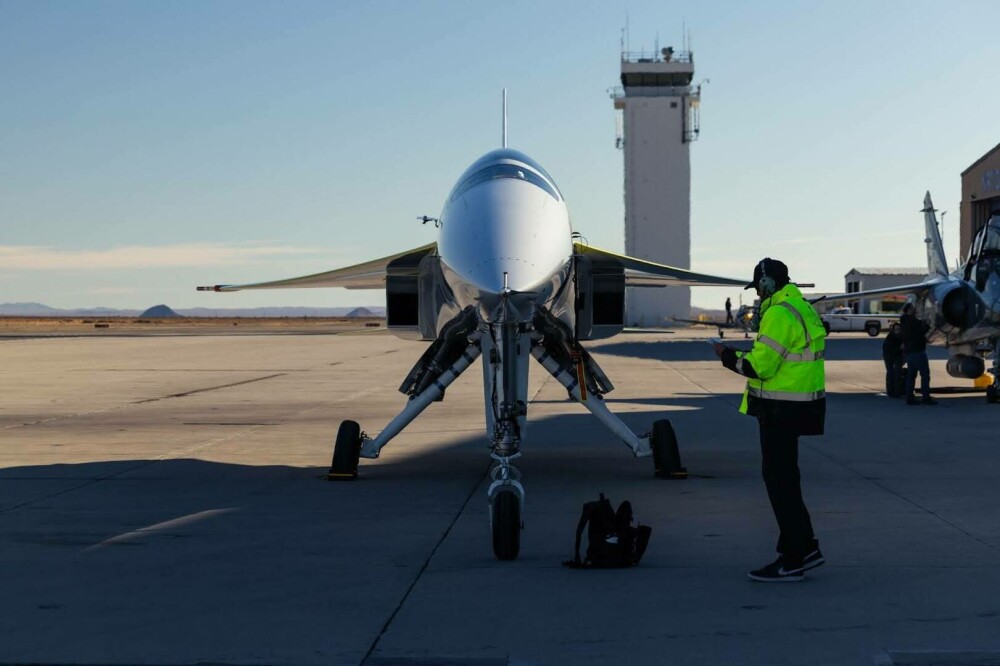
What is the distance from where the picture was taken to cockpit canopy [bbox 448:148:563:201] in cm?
1018

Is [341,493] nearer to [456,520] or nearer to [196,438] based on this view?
[456,520]

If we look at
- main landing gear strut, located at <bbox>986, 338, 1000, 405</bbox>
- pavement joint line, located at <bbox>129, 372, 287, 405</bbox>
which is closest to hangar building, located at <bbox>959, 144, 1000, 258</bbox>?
main landing gear strut, located at <bbox>986, 338, 1000, 405</bbox>

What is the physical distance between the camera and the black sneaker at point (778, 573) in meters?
6.91

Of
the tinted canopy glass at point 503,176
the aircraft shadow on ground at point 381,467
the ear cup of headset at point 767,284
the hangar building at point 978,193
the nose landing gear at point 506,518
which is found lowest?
the aircraft shadow on ground at point 381,467

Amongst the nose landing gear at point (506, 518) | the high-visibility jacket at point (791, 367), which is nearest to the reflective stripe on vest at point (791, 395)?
the high-visibility jacket at point (791, 367)

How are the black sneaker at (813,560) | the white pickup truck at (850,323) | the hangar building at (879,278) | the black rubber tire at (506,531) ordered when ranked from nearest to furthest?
the black sneaker at (813,560)
the black rubber tire at (506,531)
the white pickup truck at (850,323)
the hangar building at (879,278)

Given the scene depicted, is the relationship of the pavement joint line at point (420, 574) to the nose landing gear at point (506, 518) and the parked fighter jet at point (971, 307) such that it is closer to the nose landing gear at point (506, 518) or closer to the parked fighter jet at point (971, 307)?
the nose landing gear at point (506, 518)

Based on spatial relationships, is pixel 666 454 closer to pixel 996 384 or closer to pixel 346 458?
pixel 346 458

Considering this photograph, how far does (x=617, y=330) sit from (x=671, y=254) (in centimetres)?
6756

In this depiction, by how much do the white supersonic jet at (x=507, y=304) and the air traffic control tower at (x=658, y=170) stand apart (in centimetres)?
6531

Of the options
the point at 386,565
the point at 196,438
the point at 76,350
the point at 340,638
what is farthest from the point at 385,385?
the point at 76,350

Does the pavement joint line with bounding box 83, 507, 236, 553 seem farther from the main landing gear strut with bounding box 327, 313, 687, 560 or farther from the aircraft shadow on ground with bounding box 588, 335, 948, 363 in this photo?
the aircraft shadow on ground with bounding box 588, 335, 948, 363

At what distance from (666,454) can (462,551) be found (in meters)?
4.14

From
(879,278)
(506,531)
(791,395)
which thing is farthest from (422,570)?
(879,278)
